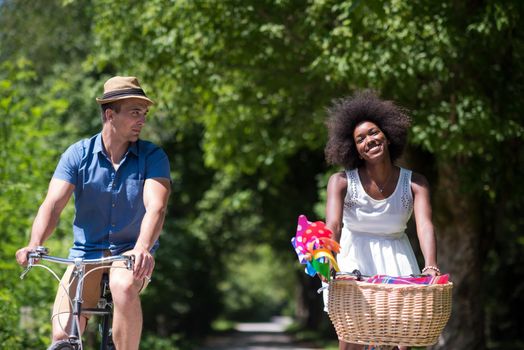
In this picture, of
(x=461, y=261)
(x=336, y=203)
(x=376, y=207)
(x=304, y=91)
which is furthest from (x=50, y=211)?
(x=461, y=261)

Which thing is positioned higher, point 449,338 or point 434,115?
point 434,115

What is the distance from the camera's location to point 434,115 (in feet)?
37.8

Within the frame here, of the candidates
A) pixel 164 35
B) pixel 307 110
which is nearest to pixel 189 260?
pixel 307 110

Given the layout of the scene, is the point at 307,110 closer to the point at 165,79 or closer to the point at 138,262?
the point at 165,79

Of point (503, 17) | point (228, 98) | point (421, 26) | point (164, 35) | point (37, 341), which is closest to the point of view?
point (503, 17)

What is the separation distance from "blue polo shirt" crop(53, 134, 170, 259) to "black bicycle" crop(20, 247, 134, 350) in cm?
17

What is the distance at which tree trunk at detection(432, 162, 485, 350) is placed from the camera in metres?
13.5

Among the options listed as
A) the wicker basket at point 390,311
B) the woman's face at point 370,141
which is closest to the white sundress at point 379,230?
the woman's face at point 370,141

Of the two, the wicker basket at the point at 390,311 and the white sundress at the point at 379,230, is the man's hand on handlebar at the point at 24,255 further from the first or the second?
the white sundress at the point at 379,230

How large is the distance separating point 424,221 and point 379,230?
0.28 m

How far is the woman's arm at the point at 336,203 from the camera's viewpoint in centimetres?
525

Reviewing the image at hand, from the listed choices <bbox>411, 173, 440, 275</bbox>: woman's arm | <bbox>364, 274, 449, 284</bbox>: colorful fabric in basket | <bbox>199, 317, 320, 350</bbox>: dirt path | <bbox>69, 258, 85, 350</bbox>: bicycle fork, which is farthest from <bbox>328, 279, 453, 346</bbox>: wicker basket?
<bbox>199, 317, 320, 350</bbox>: dirt path

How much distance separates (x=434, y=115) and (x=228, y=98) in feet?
12.7

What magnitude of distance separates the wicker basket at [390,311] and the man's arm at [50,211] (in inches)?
62.7
